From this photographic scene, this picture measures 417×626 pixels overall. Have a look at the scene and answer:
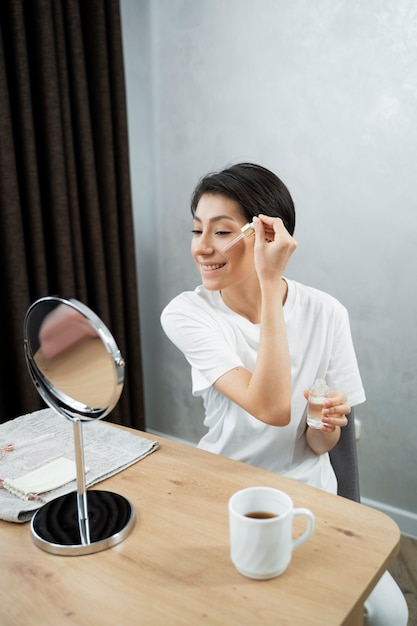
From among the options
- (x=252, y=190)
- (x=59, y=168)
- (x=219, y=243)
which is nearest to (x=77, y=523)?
(x=219, y=243)

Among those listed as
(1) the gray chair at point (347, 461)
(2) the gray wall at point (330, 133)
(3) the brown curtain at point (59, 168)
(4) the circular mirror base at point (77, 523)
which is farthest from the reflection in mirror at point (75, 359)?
(2) the gray wall at point (330, 133)

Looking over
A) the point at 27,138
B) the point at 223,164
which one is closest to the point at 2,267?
the point at 27,138

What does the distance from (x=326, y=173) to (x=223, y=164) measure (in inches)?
19.5

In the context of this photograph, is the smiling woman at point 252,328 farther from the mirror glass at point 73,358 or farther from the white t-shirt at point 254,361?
the mirror glass at point 73,358

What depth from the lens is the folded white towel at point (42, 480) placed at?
3.20 feet

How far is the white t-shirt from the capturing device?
131 cm

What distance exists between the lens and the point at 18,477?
3.36 feet

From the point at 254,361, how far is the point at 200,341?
0.49 ft

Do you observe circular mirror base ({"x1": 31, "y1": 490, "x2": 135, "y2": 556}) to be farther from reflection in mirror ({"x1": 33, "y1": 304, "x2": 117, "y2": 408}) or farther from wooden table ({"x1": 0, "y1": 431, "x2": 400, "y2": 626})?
reflection in mirror ({"x1": 33, "y1": 304, "x2": 117, "y2": 408})

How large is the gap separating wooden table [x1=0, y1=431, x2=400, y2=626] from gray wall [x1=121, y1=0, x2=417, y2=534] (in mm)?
1293

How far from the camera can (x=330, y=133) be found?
212 cm

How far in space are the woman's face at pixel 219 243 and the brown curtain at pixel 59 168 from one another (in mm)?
988

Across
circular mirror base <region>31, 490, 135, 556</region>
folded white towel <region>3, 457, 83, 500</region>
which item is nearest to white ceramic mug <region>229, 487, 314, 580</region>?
→ circular mirror base <region>31, 490, 135, 556</region>

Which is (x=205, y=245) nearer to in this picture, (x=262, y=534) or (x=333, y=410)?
(x=333, y=410)
